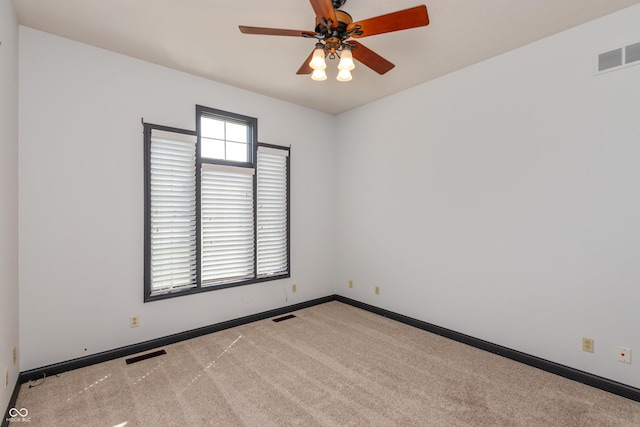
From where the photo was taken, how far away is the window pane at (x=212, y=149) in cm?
358

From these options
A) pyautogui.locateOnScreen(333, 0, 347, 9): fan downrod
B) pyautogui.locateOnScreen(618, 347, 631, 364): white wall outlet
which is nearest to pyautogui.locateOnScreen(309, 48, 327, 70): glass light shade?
pyautogui.locateOnScreen(333, 0, 347, 9): fan downrod

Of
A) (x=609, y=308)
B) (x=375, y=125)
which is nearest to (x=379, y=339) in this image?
(x=609, y=308)

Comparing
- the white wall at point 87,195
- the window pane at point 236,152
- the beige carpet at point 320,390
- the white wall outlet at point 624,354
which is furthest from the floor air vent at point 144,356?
the white wall outlet at point 624,354

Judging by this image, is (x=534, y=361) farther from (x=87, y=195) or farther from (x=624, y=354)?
(x=87, y=195)

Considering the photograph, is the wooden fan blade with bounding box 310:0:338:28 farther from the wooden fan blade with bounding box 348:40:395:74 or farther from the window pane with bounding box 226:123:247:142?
the window pane with bounding box 226:123:247:142

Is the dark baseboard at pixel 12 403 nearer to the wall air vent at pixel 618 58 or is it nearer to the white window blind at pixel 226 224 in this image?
the white window blind at pixel 226 224

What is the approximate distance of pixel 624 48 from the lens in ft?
7.71

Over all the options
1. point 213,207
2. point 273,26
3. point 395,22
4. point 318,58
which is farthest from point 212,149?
point 395,22

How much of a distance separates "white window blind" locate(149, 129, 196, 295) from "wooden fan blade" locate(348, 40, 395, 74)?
2090 millimetres

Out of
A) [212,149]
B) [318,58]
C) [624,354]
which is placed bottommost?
[624,354]

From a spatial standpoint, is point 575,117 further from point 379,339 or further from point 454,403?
point 379,339

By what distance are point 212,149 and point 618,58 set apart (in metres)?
3.87

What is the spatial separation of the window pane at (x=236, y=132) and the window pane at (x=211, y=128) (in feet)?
0.31

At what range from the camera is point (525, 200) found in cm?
284
